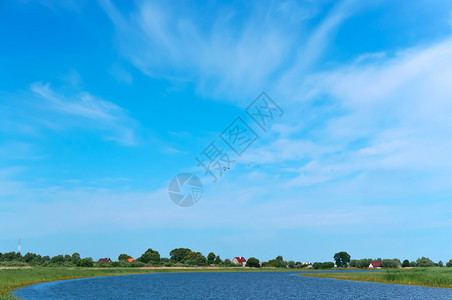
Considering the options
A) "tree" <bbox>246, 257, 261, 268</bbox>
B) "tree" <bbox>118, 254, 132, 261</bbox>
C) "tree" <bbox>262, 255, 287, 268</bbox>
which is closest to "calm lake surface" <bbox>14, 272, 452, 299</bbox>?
"tree" <bbox>118, 254, 132, 261</bbox>

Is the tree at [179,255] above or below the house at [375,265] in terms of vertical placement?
above

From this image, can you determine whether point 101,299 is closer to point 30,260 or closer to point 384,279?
point 384,279

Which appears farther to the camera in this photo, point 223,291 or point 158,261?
point 158,261

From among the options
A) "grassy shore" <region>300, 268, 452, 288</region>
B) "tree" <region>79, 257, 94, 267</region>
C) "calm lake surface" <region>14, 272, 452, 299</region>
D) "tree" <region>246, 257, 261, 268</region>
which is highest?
"tree" <region>246, 257, 261, 268</region>

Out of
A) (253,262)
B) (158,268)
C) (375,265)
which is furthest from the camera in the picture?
(375,265)

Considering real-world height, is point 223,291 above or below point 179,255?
below

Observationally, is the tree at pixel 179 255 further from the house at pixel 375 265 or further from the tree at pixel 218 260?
the house at pixel 375 265

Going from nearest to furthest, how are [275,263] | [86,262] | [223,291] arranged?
[223,291], [86,262], [275,263]

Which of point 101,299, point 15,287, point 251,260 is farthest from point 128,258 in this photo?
point 101,299

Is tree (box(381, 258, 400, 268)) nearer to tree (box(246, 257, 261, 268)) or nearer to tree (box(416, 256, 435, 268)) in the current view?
tree (box(416, 256, 435, 268))

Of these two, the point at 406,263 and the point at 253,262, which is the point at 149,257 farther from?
the point at 406,263

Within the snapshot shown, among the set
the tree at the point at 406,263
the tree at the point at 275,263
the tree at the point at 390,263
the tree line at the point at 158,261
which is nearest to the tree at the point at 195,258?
the tree line at the point at 158,261

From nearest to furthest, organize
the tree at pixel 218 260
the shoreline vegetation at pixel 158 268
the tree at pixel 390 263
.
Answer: the shoreline vegetation at pixel 158 268 < the tree at pixel 390 263 < the tree at pixel 218 260

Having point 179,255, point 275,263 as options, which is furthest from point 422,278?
point 179,255
